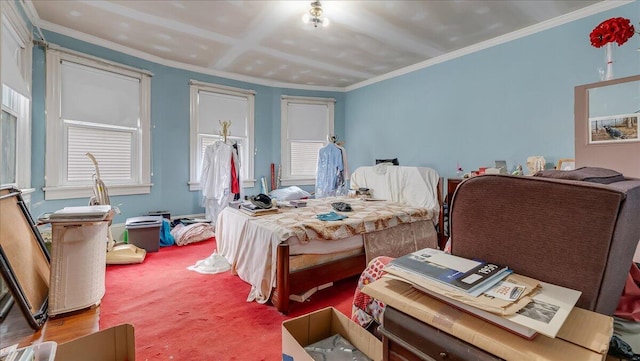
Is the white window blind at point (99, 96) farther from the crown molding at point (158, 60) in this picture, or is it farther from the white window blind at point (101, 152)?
the crown molding at point (158, 60)

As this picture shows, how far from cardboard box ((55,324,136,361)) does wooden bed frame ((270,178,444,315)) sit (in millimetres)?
1027

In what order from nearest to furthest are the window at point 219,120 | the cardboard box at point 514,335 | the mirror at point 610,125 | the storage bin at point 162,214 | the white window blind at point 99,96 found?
the cardboard box at point 514,335, the mirror at point 610,125, the white window blind at point 99,96, the storage bin at point 162,214, the window at point 219,120

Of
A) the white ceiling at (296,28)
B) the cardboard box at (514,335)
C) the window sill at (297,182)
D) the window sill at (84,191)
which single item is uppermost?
the white ceiling at (296,28)

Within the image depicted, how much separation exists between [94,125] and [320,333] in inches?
160

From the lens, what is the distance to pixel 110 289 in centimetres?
261

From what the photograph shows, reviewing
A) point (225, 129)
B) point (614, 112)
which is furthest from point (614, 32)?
point (225, 129)

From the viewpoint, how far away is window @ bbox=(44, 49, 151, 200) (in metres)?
3.44

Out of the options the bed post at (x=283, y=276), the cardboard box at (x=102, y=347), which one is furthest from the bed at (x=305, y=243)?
the cardboard box at (x=102, y=347)

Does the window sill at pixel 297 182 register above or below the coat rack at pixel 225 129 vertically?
below

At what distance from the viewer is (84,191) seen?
3.68 metres

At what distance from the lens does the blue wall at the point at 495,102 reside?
2941 millimetres

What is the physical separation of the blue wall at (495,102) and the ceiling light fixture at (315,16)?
213 cm

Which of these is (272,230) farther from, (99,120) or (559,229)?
(99,120)

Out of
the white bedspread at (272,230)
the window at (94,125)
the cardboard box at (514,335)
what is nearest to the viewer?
the cardboard box at (514,335)
